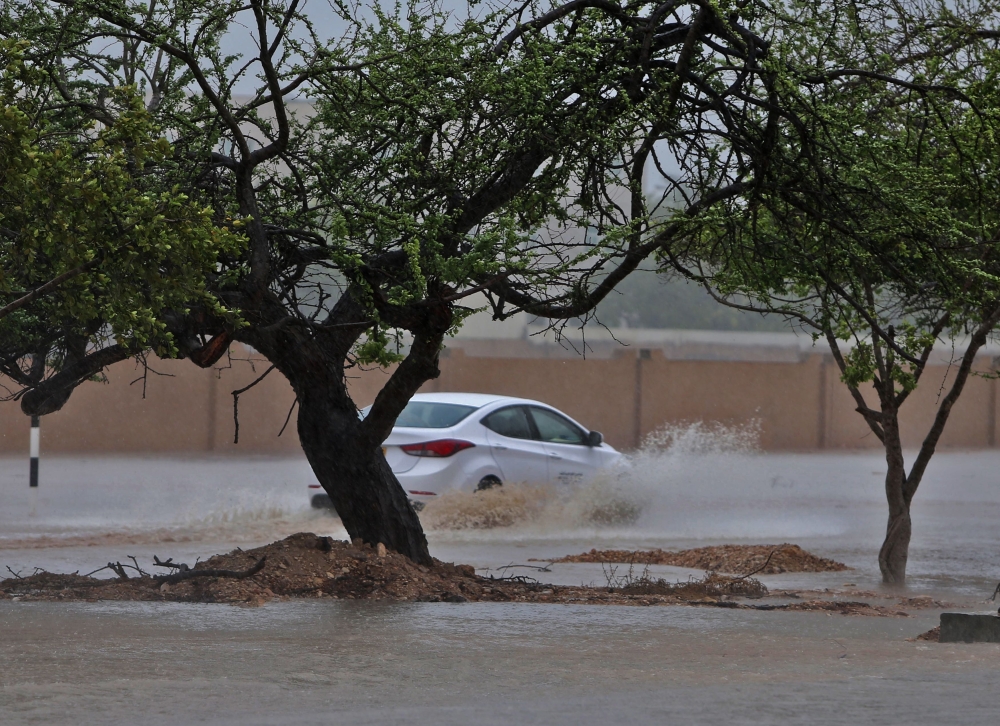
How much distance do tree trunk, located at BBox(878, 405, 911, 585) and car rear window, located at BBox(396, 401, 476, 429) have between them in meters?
5.42

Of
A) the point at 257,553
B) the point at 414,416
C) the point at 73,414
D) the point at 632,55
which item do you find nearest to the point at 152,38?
the point at 632,55

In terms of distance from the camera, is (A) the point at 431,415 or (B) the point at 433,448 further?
(A) the point at 431,415

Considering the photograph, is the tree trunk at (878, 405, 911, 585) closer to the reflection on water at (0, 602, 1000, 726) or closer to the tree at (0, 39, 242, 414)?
the reflection on water at (0, 602, 1000, 726)

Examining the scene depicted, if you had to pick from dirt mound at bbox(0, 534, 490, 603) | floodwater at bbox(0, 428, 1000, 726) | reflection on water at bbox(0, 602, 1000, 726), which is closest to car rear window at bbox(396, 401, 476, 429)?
floodwater at bbox(0, 428, 1000, 726)

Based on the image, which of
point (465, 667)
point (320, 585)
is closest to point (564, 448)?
point (320, 585)

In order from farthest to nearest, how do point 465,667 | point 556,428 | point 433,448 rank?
point 556,428
point 433,448
point 465,667

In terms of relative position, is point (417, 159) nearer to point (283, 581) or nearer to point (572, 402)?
point (283, 581)

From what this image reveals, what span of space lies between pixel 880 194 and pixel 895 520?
388 cm

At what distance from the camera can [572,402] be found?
1212 inches

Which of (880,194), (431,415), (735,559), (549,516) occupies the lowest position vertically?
(735,559)

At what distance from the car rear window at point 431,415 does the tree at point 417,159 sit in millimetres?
5681

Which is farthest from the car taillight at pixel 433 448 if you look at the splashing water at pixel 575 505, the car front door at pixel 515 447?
the car front door at pixel 515 447

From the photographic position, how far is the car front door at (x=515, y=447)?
14734 mm

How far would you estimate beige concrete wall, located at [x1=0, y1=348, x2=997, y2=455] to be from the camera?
26281 millimetres
